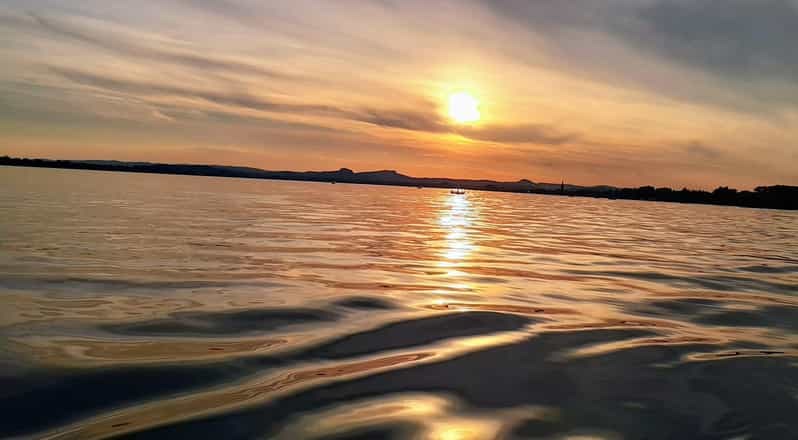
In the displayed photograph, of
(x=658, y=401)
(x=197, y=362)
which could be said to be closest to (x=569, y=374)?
(x=658, y=401)

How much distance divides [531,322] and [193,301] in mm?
4644

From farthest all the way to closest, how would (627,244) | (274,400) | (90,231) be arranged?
(627,244) < (90,231) < (274,400)

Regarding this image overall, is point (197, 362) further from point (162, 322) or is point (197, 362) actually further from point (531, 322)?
point (531, 322)

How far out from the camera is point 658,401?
14.7 feet

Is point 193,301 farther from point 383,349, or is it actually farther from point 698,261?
point 698,261

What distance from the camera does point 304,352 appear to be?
540cm

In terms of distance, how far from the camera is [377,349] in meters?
5.62

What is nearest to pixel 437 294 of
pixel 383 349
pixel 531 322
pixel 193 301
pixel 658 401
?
pixel 531 322

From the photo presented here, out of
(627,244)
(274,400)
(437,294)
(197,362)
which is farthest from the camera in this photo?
(627,244)

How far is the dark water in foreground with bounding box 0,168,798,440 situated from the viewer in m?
3.90

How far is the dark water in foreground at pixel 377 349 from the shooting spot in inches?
153

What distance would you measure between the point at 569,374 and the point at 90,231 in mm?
14222

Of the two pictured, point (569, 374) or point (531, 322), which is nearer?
point (569, 374)

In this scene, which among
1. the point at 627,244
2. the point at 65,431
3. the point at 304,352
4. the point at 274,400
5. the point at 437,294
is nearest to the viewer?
the point at 65,431
